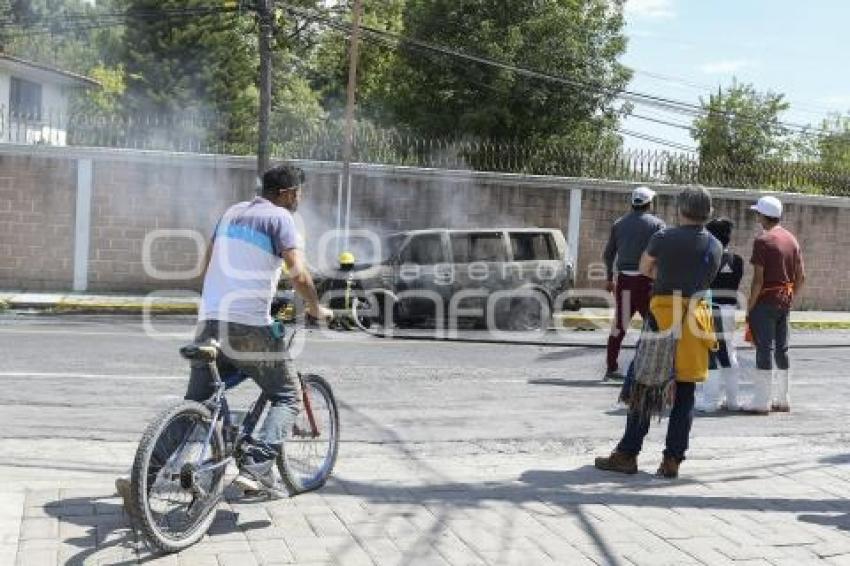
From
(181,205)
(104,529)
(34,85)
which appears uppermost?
(34,85)

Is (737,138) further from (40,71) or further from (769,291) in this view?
(769,291)

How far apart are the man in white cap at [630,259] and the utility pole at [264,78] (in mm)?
8655

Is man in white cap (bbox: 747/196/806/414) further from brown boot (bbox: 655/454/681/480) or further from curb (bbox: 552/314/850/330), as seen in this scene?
curb (bbox: 552/314/850/330)

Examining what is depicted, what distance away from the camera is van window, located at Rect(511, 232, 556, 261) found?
15117 millimetres

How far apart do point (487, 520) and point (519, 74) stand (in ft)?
79.3

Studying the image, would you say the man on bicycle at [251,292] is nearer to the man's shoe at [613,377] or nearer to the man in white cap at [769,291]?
the man in white cap at [769,291]

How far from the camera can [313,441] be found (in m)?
5.73

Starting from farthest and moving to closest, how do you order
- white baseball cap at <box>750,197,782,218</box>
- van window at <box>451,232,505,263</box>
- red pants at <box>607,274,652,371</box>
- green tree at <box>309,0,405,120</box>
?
1. green tree at <box>309,0,405,120</box>
2. van window at <box>451,232,505,263</box>
3. red pants at <box>607,274,652,371</box>
4. white baseball cap at <box>750,197,782,218</box>

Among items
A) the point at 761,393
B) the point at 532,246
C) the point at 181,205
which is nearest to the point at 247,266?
the point at 761,393

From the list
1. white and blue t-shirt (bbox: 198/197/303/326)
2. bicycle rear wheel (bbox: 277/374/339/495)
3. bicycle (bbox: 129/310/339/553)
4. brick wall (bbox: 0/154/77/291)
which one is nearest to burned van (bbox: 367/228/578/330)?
brick wall (bbox: 0/154/77/291)

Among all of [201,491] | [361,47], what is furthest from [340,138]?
[361,47]

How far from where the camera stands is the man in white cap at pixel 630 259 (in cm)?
943

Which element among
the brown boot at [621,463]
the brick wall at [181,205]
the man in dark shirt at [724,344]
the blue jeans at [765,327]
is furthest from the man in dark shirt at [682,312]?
the brick wall at [181,205]

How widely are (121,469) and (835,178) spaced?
1848 centimetres
